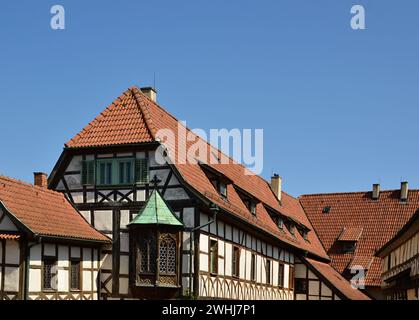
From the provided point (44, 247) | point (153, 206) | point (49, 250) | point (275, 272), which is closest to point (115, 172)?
point (153, 206)

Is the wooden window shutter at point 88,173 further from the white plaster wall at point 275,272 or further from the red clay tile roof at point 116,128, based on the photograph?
the white plaster wall at point 275,272

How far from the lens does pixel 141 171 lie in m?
26.1

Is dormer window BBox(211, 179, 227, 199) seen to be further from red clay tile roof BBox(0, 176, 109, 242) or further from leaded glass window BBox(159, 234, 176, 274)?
red clay tile roof BBox(0, 176, 109, 242)

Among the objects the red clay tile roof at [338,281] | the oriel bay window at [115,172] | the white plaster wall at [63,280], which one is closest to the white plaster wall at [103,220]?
the oriel bay window at [115,172]

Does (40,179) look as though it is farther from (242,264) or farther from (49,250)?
(242,264)

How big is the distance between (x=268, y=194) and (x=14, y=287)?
22571mm

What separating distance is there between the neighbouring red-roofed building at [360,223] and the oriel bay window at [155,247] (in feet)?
78.2

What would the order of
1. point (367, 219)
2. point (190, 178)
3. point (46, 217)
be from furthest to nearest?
point (367, 219) < point (190, 178) < point (46, 217)

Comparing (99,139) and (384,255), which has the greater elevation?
(99,139)

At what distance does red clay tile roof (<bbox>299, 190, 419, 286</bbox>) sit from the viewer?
157ft

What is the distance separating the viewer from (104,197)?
87.1 ft

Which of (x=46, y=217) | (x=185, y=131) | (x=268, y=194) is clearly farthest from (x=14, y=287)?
(x=268, y=194)

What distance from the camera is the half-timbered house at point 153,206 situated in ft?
81.8
